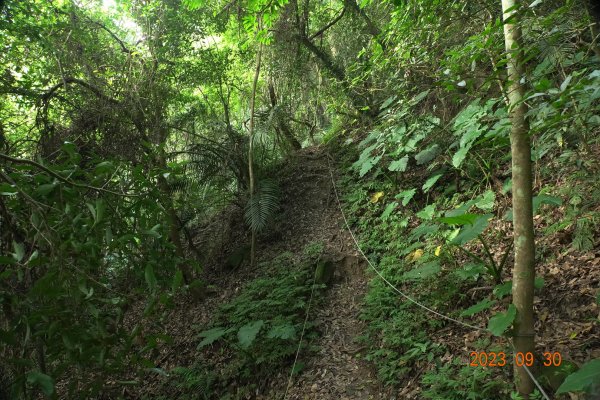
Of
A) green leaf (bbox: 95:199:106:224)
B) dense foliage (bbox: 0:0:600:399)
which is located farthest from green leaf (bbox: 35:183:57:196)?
green leaf (bbox: 95:199:106:224)

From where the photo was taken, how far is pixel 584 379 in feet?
5.33

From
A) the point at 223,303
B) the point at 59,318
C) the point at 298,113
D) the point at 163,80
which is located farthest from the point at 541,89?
the point at 298,113

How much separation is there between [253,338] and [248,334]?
0.12 meters

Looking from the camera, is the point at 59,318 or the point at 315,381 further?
the point at 315,381

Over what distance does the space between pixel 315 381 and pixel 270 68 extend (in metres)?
7.08

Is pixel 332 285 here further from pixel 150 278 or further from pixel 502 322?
pixel 150 278

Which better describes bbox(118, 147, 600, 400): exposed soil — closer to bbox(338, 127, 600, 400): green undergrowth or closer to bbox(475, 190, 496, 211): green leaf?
bbox(338, 127, 600, 400): green undergrowth

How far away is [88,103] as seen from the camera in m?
5.59

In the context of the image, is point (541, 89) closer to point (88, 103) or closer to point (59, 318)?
point (59, 318)

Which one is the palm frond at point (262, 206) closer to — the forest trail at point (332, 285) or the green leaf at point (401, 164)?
the forest trail at point (332, 285)

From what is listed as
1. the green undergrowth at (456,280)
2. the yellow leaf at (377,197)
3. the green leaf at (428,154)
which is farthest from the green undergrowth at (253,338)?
the green leaf at (428,154)
